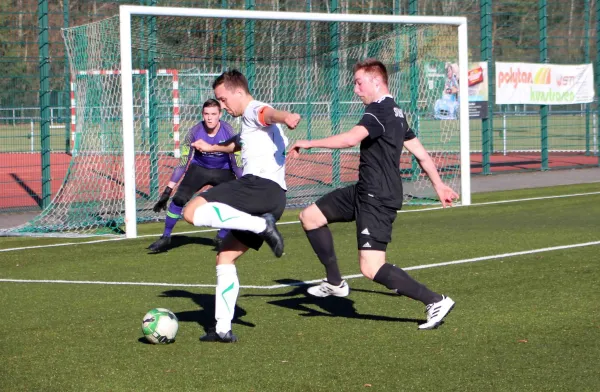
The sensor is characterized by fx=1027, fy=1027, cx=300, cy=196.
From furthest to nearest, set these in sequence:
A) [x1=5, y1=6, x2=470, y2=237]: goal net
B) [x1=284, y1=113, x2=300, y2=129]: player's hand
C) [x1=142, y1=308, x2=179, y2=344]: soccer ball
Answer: [x1=5, y1=6, x2=470, y2=237]: goal net → [x1=142, y1=308, x2=179, y2=344]: soccer ball → [x1=284, y1=113, x2=300, y2=129]: player's hand

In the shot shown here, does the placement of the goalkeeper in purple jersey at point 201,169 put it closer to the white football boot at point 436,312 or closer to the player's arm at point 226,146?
the player's arm at point 226,146

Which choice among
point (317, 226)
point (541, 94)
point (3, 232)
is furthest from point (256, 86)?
point (317, 226)

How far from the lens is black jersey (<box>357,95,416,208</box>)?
7.43m

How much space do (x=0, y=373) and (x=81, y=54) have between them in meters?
9.26

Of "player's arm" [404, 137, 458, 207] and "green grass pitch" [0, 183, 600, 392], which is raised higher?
"player's arm" [404, 137, 458, 207]

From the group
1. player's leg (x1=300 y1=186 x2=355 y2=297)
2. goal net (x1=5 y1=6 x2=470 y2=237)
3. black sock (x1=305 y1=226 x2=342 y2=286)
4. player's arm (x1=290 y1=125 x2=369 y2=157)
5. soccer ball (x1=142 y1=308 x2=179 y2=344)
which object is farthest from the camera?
goal net (x1=5 y1=6 x2=470 y2=237)

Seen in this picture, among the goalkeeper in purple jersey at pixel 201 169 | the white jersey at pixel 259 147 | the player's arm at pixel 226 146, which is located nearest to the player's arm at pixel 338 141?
the white jersey at pixel 259 147

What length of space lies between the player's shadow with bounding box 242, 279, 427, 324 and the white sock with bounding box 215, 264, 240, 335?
111 centimetres

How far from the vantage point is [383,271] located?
7371mm

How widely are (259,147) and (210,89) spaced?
35.4ft

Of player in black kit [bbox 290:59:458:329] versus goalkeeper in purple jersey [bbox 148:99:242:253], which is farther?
goalkeeper in purple jersey [bbox 148:99:242:253]

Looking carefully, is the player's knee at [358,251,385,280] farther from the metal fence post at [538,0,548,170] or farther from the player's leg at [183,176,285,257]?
the metal fence post at [538,0,548,170]

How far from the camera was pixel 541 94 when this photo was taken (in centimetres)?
2388

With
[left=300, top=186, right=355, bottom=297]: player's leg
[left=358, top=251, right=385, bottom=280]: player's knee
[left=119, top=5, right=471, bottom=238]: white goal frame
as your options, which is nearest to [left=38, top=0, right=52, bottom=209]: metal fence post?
[left=119, top=5, right=471, bottom=238]: white goal frame
